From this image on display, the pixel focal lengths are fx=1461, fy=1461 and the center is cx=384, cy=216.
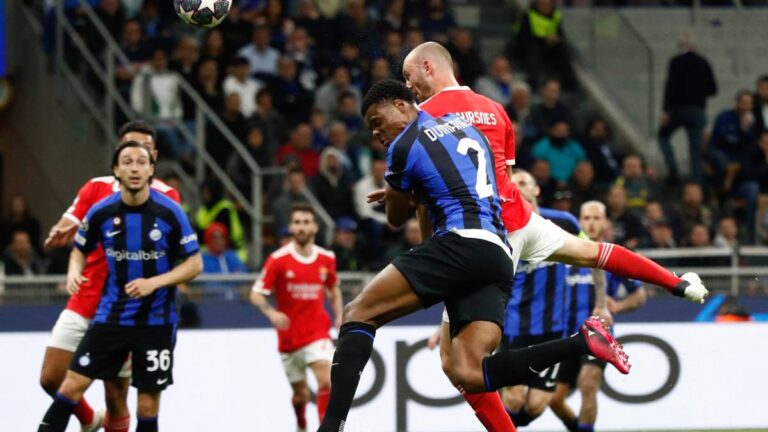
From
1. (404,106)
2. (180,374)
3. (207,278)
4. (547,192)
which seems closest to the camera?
(404,106)

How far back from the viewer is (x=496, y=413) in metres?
8.10

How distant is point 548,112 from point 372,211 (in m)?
2.76

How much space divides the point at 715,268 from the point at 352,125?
4.43 m

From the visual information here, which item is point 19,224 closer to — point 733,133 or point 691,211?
point 691,211

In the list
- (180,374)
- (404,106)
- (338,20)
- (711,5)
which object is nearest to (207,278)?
(180,374)

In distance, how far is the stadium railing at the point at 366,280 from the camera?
1317cm

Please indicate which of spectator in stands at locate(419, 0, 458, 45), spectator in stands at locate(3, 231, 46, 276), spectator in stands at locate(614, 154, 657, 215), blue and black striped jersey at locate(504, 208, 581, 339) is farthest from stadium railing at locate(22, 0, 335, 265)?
blue and black striped jersey at locate(504, 208, 581, 339)

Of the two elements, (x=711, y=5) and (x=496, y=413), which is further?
(x=711, y=5)

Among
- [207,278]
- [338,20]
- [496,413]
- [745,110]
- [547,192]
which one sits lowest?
[496,413]

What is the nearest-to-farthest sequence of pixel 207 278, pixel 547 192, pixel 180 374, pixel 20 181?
pixel 180 374, pixel 207 278, pixel 547 192, pixel 20 181

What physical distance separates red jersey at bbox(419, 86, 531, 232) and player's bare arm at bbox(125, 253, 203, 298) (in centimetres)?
181

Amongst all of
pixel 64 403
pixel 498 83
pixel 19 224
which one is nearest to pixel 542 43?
pixel 498 83

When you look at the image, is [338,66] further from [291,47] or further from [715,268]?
[715,268]

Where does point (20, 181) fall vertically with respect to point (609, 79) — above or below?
below
